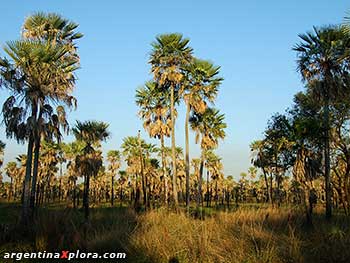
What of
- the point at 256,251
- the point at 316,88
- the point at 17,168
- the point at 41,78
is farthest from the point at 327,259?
the point at 17,168

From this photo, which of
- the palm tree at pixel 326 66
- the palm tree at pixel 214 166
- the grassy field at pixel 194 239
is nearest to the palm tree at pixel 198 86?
the palm tree at pixel 326 66

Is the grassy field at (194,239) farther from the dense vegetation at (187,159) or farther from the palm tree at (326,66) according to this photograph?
the palm tree at (326,66)

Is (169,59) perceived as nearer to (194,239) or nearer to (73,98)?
(73,98)

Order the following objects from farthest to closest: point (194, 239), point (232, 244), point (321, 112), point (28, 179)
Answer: point (321, 112), point (28, 179), point (194, 239), point (232, 244)

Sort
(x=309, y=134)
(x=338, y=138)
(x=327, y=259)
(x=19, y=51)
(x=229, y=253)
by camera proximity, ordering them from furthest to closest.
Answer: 1. (x=338, y=138)
2. (x=309, y=134)
3. (x=19, y=51)
4. (x=229, y=253)
5. (x=327, y=259)

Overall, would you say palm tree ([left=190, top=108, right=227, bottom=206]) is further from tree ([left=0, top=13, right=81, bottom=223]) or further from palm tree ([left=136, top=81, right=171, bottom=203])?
tree ([left=0, top=13, right=81, bottom=223])

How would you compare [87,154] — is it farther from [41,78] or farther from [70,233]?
[70,233]

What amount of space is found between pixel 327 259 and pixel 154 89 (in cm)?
2818

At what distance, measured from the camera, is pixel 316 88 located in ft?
78.6

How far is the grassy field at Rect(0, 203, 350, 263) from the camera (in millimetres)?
6414

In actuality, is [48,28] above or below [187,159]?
above

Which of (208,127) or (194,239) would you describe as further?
(208,127)

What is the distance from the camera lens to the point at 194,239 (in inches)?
299

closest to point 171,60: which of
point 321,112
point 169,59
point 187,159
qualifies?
point 169,59
